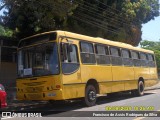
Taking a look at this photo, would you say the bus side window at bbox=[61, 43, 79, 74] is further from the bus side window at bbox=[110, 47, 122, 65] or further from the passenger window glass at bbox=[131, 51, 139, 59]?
the passenger window glass at bbox=[131, 51, 139, 59]

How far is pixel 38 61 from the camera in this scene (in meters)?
13.2

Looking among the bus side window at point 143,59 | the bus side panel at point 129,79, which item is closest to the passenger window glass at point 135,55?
the bus side window at point 143,59

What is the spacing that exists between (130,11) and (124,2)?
855 mm

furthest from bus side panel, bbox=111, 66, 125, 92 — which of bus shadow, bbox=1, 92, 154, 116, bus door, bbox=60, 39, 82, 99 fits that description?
bus door, bbox=60, 39, 82, 99

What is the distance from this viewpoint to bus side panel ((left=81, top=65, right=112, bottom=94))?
14203mm

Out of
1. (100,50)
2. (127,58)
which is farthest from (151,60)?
(100,50)

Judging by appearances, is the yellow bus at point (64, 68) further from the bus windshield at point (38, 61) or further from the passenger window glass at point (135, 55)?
the passenger window glass at point (135, 55)

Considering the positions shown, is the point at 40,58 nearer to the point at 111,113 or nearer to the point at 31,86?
the point at 31,86

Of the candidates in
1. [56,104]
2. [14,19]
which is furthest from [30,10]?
[56,104]

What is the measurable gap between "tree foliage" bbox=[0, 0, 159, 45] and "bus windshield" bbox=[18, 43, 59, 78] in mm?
5137

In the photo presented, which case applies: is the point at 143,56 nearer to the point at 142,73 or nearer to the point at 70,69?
the point at 142,73

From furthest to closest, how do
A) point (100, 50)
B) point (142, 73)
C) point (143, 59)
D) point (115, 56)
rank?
point (143, 59) < point (142, 73) < point (115, 56) < point (100, 50)

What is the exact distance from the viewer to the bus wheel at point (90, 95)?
14195mm

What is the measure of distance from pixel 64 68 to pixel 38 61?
1114mm
